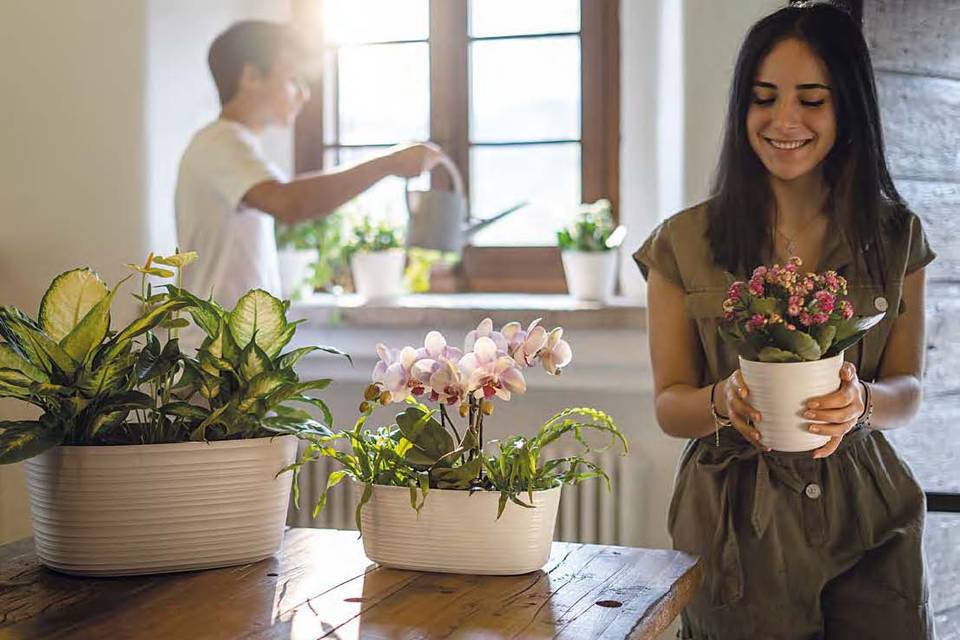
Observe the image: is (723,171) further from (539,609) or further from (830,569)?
(539,609)

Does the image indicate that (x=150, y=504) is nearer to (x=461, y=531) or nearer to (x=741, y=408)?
(x=461, y=531)

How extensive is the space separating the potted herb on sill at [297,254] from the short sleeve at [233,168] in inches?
19.7

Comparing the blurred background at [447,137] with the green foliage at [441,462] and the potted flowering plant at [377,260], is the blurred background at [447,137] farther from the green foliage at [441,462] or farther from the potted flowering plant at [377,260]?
the green foliage at [441,462]

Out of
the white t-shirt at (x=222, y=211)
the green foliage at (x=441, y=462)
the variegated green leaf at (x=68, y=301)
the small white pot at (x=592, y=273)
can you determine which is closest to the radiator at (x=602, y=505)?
the small white pot at (x=592, y=273)

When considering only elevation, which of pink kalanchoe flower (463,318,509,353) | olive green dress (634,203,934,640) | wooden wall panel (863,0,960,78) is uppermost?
wooden wall panel (863,0,960,78)

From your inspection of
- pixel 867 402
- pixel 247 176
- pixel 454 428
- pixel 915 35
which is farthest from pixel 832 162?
pixel 247 176

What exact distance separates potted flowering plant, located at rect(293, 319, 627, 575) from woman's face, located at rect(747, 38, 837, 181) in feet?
2.01

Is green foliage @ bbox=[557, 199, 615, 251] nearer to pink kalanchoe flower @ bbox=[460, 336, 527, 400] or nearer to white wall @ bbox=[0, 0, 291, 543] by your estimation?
white wall @ bbox=[0, 0, 291, 543]

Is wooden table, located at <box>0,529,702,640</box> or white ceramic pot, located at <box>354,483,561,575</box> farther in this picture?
white ceramic pot, located at <box>354,483,561,575</box>

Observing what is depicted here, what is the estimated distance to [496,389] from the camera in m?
1.32

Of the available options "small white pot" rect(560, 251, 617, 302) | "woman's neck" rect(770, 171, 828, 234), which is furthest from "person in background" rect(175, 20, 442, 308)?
"woman's neck" rect(770, 171, 828, 234)

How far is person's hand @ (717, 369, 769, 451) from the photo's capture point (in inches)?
60.5

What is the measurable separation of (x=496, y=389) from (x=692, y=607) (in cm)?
69

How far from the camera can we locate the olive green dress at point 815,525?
5.77 ft
